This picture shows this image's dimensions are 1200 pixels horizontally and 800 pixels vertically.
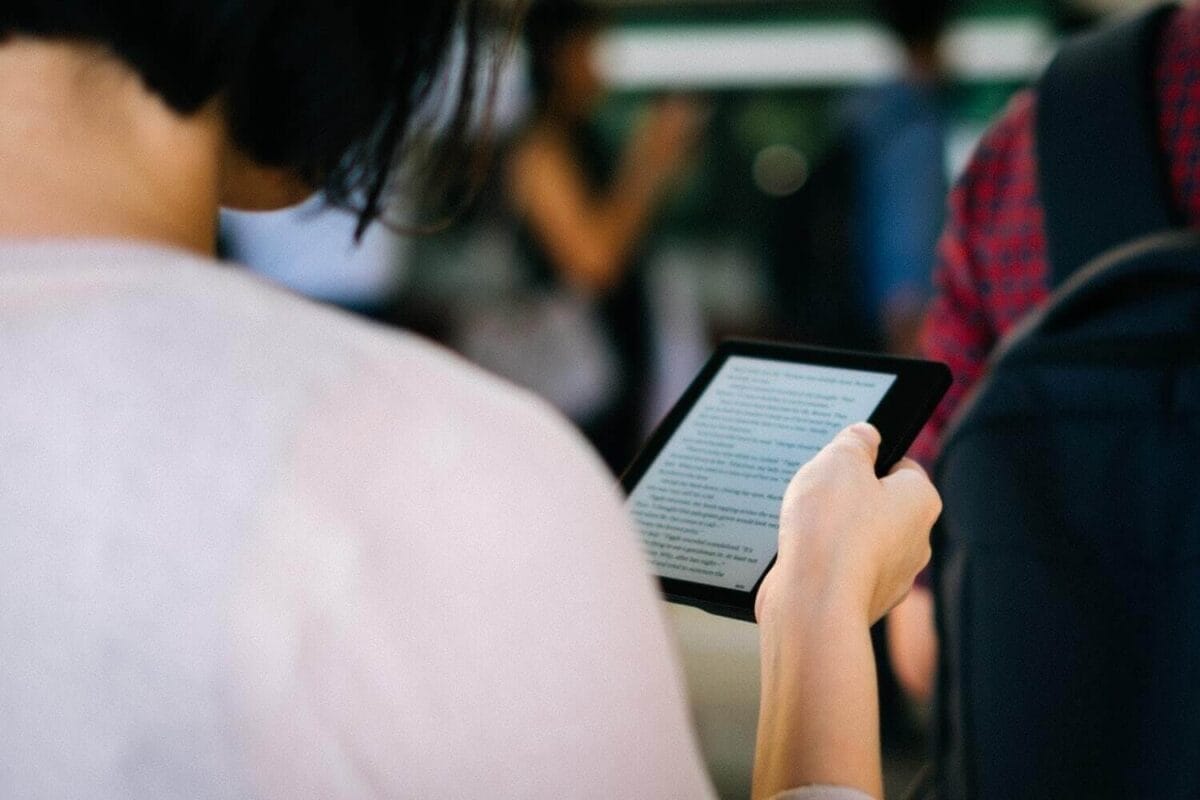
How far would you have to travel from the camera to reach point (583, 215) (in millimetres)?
2514

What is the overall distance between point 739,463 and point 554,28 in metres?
1.92

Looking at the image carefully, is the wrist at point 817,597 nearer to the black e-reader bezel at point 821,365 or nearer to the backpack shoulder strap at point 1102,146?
the black e-reader bezel at point 821,365

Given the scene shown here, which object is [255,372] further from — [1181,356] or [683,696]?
[1181,356]

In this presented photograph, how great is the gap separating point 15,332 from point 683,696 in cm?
27

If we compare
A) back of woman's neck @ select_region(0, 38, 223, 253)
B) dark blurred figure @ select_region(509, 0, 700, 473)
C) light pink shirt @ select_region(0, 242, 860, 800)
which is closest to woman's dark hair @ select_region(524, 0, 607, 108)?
dark blurred figure @ select_region(509, 0, 700, 473)

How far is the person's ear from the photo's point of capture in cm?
59

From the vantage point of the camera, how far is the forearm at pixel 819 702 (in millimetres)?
590

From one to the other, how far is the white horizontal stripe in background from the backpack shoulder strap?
325cm

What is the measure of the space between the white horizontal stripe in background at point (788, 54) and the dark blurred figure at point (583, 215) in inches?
63.7

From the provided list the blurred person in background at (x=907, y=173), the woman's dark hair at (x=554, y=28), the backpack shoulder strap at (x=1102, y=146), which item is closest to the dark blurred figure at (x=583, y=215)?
the woman's dark hair at (x=554, y=28)

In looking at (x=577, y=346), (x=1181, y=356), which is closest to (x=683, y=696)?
(x=1181, y=356)

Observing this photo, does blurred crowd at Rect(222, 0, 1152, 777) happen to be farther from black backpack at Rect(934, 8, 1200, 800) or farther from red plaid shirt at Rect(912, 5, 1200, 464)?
black backpack at Rect(934, 8, 1200, 800)

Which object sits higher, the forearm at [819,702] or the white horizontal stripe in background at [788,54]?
the forearm at [819,702]

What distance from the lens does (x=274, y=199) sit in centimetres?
64
